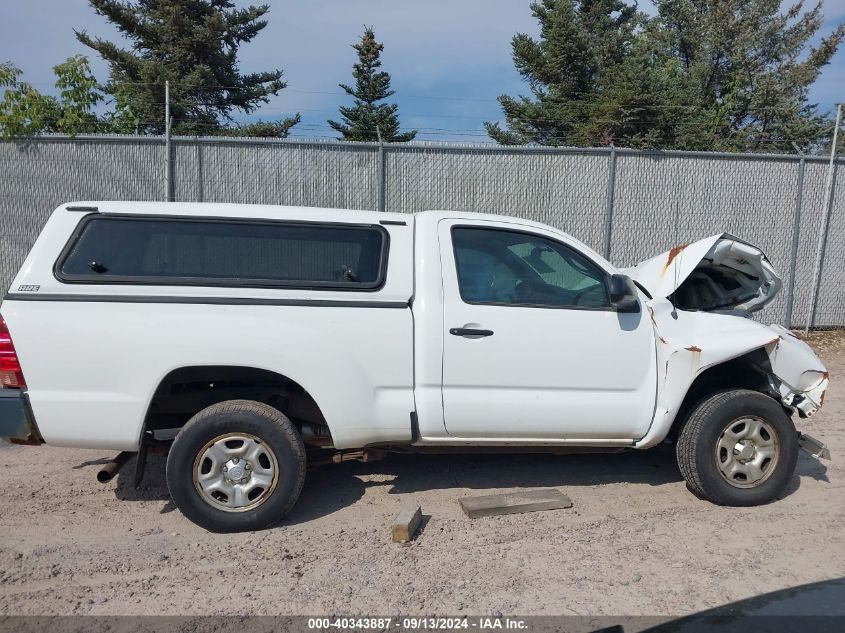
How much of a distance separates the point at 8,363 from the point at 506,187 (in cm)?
690

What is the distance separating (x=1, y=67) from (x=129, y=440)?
8303 millimetres

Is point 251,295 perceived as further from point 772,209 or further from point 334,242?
point 772,209

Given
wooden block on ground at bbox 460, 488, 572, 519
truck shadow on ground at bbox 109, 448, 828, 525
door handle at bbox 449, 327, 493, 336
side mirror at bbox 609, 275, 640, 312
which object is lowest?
truck shadow on ground at bbox 109, 448, 828, 525

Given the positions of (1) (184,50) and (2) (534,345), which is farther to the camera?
(1) (184,50)

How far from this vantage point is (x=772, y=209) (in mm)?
9961

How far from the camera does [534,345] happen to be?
4305 mm

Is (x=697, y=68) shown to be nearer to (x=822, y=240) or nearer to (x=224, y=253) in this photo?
(x=822, y=240)

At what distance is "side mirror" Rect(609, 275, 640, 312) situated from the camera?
14.1ft

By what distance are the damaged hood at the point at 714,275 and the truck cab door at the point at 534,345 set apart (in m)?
0.61

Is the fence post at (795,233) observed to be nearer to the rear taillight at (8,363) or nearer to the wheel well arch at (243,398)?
the wheel well arch at (243,398)

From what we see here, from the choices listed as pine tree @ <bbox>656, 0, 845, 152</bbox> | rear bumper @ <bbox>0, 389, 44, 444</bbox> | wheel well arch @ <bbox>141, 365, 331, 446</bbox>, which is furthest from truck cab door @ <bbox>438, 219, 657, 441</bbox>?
pine tree @ <bbox>656, 0, 845, 152</bbox>

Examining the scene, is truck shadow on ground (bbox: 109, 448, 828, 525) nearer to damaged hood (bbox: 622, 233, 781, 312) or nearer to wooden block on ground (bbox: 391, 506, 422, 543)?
wooden block on ground (bbox: 391, 506, 422, 543)

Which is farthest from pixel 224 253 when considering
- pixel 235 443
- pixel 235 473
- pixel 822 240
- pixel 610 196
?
pixel 822 240

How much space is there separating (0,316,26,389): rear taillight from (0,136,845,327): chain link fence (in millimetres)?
5471
